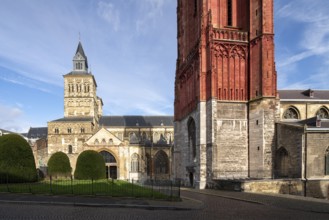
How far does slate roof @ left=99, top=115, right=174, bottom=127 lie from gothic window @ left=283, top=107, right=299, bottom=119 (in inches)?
1739

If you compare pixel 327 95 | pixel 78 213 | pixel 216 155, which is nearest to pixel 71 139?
pixel 216 155

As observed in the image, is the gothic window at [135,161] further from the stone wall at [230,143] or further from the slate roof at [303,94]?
the stone wall at [230,143]

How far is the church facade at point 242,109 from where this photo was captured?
89.6 feet

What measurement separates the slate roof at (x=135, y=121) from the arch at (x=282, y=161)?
50.0 meters

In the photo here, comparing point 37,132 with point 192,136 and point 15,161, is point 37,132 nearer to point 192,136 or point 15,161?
point 192,136

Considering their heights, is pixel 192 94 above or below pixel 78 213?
above

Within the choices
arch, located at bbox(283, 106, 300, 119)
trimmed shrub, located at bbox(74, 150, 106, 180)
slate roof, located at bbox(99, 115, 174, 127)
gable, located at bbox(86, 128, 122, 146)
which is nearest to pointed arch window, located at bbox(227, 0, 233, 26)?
arch, located at bbox(283, 106, 300, 119)

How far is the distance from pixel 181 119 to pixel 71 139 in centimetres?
3399

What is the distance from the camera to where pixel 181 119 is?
40688mm

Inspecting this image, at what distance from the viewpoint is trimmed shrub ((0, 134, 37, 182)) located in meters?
26.3

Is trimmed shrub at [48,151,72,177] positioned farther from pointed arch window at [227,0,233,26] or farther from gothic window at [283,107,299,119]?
gothic window at [283,107,299,119]

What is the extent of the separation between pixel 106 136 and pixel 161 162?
12.7m

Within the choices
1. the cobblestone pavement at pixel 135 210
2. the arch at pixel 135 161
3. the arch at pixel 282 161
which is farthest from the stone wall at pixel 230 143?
the arch at pixel 135 161

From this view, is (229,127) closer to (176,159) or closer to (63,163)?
(176,159)
